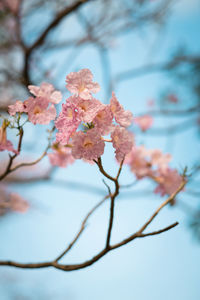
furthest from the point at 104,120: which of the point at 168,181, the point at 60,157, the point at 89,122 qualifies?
the point at 168,181

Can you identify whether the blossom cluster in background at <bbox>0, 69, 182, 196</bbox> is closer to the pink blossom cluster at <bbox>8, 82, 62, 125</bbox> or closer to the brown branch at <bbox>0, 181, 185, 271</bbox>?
the pink blossom cluster at <bbox>8, 82, 62, 125</bbox>

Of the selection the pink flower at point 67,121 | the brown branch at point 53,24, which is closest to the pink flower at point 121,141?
the pink flower at point 67,121

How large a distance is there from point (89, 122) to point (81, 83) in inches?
5.4

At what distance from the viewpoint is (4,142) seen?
795 millimetres

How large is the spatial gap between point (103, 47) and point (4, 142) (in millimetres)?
2846

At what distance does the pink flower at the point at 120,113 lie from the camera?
735 mm

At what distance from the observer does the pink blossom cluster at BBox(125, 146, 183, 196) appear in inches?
49.8

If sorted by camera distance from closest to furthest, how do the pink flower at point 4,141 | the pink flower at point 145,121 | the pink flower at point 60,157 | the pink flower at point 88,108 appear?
the pink flower at point 88,108, the pink flower at point 4,141, the pink flower at point 60,157, the pink flower at point 145,121

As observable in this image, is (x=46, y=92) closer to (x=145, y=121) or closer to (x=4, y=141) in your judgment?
(x=4, y=141)

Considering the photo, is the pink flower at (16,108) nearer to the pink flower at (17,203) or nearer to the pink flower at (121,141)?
the pink flower at (121,141)

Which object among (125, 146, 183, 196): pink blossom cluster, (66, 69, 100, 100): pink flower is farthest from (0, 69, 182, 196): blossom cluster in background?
(125, 146, 183, 196): pink blossom cluster

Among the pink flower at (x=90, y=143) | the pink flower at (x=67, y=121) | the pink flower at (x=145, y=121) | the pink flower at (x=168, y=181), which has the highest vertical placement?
the pink flower at (x=145, y=121)

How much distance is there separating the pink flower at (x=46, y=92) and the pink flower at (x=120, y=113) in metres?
0.24

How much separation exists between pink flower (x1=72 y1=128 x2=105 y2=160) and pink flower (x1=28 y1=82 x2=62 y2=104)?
0.77 feet
